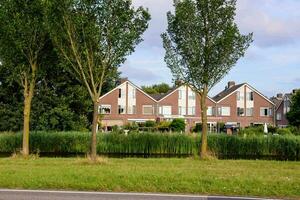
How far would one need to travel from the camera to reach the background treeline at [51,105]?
43062 millimetres

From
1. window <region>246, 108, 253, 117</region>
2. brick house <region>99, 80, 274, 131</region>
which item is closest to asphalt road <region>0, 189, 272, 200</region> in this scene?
brick house <region>99, 80, 274, 131</region>

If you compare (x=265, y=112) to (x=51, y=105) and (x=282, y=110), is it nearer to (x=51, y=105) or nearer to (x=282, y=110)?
(x=282, y=110)

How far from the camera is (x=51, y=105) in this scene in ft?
144

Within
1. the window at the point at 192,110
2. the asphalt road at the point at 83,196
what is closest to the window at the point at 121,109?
the window at the point at 192,110

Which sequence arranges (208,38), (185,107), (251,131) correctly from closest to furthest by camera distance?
(208,38) → (251,131) → (185,107)

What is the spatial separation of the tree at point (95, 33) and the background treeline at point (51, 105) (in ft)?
63.1

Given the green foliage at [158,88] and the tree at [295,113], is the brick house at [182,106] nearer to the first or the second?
the tree at [295,113]

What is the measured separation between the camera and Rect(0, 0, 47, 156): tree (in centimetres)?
2392

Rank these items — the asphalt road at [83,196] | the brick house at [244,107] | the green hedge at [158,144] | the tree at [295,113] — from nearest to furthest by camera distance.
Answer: the asphalt road at [83,196]
the green hedge at [158,144]
the tree at [295,113]
the brick house at [244,107]

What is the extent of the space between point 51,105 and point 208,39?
22.9 meters

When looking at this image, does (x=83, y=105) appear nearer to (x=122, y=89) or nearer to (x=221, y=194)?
(x=221, y=194)

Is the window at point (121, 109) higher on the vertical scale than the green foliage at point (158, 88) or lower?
lower

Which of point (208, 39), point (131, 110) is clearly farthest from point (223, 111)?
point (208, 39)

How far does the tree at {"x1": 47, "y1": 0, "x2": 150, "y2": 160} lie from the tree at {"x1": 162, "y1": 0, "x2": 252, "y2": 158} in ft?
8.65
